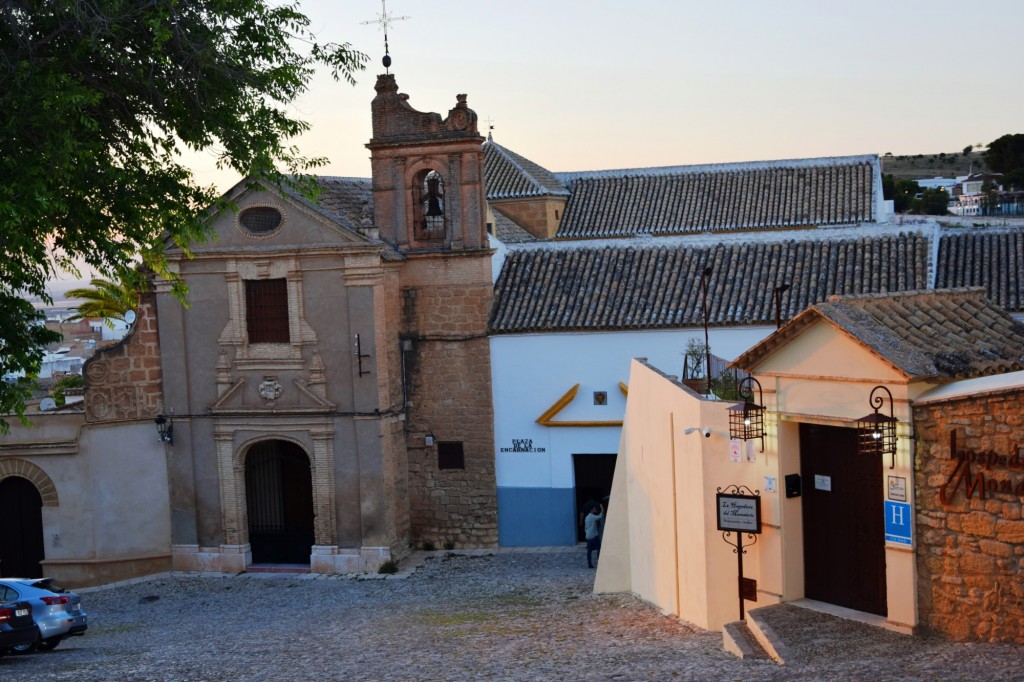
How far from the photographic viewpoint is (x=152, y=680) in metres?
12.3

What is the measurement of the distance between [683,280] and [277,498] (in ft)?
28.7

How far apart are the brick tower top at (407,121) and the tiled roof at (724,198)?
12478 millimetres

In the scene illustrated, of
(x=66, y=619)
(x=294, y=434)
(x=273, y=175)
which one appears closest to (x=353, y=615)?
(x=66, y=619)

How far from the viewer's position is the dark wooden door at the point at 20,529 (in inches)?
904

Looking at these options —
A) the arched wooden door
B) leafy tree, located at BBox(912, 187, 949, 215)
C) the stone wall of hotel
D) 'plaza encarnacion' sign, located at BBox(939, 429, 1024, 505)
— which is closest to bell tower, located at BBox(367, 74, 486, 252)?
the arched wooden door

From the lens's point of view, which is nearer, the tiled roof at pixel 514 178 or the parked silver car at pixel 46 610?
the parked silver car at pixel 46 610

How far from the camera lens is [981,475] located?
10062 millimetres

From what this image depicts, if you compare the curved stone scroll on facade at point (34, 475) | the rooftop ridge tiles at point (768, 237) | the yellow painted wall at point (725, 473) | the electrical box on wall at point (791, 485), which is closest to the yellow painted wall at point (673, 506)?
the yellow painted wall at point (725, 473)

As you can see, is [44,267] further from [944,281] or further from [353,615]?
[944,281]

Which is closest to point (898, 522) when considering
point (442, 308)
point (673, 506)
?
point (673, 506)

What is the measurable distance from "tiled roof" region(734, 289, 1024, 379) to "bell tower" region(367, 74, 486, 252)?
37.1ft

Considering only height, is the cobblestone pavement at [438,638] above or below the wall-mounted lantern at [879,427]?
below

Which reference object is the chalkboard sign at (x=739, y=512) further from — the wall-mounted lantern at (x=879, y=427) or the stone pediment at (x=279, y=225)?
the stone pediment at (x=279, y=225)

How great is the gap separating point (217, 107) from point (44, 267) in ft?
8.34
